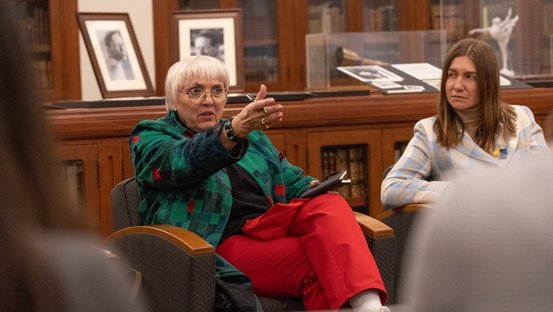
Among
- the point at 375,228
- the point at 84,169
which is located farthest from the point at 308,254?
the point at 84,169

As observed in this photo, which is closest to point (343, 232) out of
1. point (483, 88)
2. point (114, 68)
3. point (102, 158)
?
point (483, 88)

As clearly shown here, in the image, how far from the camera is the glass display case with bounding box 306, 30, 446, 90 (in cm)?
559

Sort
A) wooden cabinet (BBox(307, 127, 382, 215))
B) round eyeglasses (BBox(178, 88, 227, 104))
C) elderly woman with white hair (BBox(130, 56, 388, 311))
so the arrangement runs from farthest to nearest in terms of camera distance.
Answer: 1. wooden cabinet (BBox(307, 127, 382, 215))
2. round eyeglasses (BBox(178, 88, 227, 104))
3. elderly woman with white hair (BBox(130, 56, 388, 311))

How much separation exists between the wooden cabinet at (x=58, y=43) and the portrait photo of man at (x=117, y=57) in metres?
1.38

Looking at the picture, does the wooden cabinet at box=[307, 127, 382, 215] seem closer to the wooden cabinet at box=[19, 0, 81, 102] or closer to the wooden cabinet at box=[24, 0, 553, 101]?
the wooden cabinet at box=[24, 0, 553, 101]

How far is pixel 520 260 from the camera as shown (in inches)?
33.9

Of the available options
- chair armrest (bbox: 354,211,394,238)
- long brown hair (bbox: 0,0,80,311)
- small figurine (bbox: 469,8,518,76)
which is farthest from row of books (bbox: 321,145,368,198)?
long brown hair (bbox: 0,0,80,311)

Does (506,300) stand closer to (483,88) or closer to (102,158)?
(483,88)

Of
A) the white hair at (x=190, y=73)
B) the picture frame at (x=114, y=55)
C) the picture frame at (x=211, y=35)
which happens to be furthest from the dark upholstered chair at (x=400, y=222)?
the picture frame at (x=211, y=35)

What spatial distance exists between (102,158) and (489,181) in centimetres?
312

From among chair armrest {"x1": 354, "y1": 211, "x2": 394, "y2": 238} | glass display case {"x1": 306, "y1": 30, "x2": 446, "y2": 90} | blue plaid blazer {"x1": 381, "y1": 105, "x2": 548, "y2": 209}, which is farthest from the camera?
glass display case {"x1": 306, "y1": 30, "x2": 446, "y2": 90}

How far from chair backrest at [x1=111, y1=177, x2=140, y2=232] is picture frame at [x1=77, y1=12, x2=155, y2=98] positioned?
138 centimetres

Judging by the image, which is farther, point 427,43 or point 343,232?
point 427,43

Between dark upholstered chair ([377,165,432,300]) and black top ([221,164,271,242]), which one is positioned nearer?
black top ([221,164,271,242])
